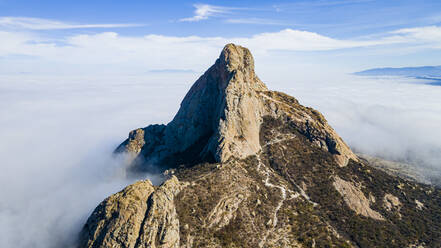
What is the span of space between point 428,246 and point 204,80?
11335cm

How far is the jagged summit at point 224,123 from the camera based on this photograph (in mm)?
106562

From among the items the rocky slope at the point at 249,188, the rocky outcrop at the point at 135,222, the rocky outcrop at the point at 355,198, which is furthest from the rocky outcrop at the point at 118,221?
the rocky outcrop at the point at 355,198

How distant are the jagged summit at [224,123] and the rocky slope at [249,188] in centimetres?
51

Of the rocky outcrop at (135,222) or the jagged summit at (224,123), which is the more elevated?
the jagged summit at (224,123)

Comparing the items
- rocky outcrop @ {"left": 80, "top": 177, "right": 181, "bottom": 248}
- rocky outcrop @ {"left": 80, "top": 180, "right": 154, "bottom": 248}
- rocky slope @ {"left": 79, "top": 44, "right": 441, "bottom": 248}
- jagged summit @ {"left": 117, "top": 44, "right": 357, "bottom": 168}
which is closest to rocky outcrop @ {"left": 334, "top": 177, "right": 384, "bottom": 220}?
rocky slope @ {"left": 79, "top": 44, "right": 441, "bottom": 248}

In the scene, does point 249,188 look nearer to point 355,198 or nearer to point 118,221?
point 118,221

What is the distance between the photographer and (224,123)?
344 feet

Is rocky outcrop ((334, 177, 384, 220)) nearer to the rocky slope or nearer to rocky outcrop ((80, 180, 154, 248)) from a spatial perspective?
the rocky slope

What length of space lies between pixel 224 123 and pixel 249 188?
29.4 m

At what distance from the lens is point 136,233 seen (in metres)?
62.7

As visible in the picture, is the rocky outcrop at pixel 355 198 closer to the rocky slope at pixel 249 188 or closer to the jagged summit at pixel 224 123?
the rocky slope at pixel 249 188

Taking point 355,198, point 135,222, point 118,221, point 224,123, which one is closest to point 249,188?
point 224,123

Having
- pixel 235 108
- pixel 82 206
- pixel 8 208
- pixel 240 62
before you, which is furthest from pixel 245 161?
pixel 8 208

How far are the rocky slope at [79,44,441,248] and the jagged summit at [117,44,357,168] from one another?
0.51 m
